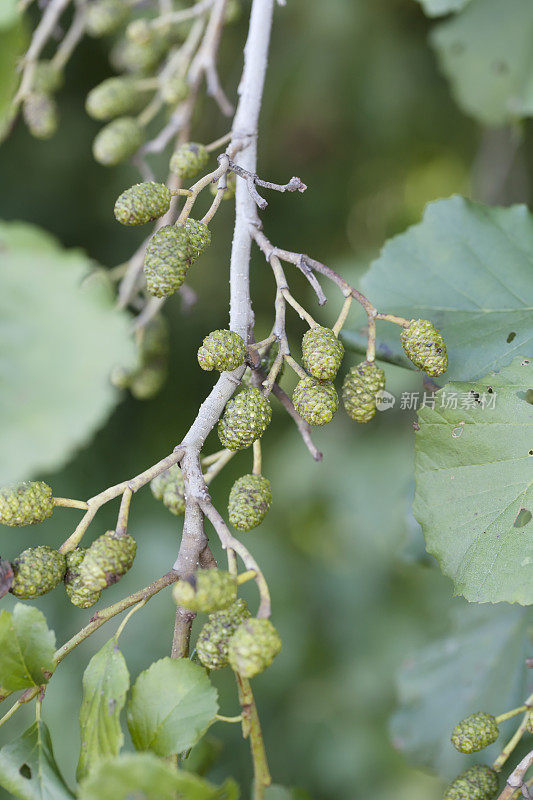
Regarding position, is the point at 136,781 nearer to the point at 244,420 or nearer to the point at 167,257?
the point at 244,420

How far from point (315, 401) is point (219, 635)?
0.35m

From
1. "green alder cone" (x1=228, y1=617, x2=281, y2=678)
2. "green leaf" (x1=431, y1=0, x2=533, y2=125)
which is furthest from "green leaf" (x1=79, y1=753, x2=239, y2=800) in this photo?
"green leaf" (x1=431, y1=0, x2=533, y2=125)

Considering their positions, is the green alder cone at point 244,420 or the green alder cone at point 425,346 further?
the green alder cone at point 425,346

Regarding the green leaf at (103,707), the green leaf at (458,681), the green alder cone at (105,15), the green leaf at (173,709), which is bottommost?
the green leaf at (458,681)

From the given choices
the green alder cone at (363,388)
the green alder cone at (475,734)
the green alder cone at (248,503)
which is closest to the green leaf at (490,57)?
the green alder cone at (363,388)

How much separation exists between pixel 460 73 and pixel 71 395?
1.80 m

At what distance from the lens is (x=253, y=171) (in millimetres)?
1246

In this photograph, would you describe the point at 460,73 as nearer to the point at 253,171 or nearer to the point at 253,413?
the point at 253,171

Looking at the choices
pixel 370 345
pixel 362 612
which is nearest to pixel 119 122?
pixel 370 345

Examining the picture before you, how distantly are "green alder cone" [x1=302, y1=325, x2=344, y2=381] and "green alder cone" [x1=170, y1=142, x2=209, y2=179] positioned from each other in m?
0.43

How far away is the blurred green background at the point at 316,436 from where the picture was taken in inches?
101

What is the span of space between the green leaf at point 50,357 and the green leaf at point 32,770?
1.76 ft

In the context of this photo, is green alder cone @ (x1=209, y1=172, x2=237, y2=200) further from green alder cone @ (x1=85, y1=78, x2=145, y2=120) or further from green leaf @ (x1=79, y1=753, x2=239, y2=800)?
green leaf @ (x1=79, y1=753, x2=239, y2=800)

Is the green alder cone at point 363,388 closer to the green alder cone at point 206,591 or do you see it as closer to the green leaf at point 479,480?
the green leaf at point 479,480
